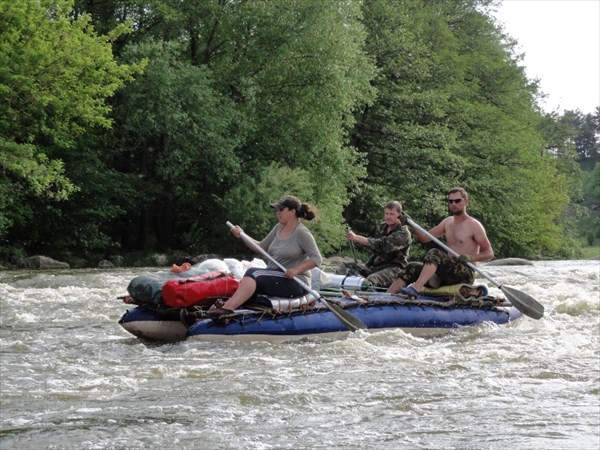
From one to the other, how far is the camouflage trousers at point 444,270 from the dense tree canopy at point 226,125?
449 inches

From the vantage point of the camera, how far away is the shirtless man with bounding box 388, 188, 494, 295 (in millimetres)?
10336

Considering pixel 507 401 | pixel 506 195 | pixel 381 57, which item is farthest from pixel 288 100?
pixel 507 401

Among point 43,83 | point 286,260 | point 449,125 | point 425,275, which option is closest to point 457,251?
point 425,275

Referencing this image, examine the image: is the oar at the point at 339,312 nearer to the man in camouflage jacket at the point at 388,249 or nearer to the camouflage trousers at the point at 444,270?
the man in camouflage jacket at the point at 388,249

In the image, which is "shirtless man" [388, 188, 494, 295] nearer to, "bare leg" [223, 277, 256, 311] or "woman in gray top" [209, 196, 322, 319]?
"woman in gray top" [209, 196, 322, 319]

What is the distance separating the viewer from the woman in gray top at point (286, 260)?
9.01m

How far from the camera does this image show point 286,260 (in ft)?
30.4

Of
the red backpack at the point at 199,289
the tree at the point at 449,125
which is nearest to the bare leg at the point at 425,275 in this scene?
the red backpack at the point at 199,289

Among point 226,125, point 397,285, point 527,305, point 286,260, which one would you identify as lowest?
point 527,305

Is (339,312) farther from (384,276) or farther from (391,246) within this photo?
(384,276)

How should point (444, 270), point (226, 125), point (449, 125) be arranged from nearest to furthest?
point (444, 270), point (226, 125), point (449, 125)

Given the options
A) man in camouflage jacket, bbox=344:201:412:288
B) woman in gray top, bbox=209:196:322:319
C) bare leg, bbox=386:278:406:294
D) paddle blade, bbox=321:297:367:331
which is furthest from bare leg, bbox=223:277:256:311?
bare leg, bbox=386:278:406:294

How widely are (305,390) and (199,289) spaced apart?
2621mm

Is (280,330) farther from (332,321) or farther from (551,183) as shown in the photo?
(551,183)
